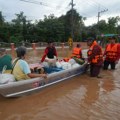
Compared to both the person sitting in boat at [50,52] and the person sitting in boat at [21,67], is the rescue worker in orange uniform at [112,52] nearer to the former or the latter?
the person sitting in boat at [50,52]

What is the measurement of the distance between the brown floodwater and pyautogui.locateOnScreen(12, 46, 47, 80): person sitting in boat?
0.61 meters

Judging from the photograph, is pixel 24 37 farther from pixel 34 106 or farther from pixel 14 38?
pixel 34 106

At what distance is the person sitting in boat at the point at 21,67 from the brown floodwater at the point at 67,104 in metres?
0.61

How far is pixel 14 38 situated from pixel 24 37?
362 centimetres

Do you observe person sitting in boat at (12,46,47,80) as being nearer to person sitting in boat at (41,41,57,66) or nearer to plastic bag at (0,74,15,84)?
plastic bag at (0,74,15,84)

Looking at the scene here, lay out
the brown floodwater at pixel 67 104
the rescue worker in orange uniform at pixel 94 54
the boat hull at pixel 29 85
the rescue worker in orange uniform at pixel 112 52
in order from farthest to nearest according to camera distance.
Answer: the rescue worker in orange uniform at pixel 112 52, the rescue worker in orange uniform at pixel 94 54, the boat hull at pixel 29 85, the brown floodwater at pixel 67 104

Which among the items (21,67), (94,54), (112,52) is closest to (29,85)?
(21,67)

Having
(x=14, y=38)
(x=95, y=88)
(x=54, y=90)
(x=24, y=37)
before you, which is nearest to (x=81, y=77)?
(x=95, y=88)

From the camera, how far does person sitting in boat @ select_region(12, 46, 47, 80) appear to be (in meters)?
6.19

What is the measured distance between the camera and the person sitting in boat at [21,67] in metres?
6.19

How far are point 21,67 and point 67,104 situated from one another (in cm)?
145

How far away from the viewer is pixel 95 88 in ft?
27.0

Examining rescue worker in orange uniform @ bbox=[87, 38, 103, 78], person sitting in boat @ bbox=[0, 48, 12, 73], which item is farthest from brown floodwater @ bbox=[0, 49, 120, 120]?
rescue worker in orange uniform @ bbox=[87, 38, 103, 78]

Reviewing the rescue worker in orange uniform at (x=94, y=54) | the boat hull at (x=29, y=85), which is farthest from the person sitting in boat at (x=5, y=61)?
the rescue worker in orange uniform at (x=94, y=54)
